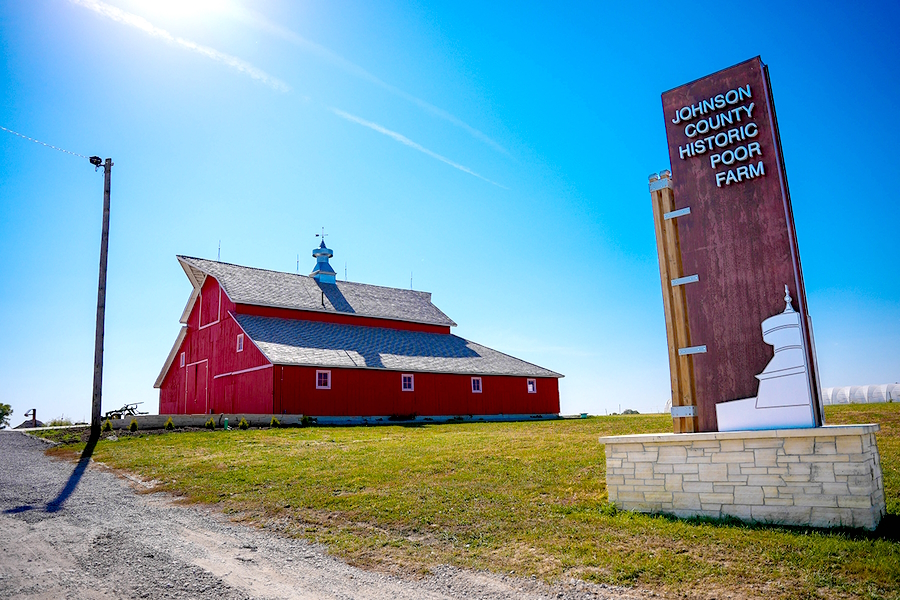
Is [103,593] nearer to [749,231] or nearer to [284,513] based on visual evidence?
[284,513]

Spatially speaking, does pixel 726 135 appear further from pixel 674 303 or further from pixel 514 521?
pixel 514 521

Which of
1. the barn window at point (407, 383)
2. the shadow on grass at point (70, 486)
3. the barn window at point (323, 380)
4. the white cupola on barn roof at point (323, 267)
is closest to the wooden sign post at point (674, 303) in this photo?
the shadow on grass at point (70, 486)

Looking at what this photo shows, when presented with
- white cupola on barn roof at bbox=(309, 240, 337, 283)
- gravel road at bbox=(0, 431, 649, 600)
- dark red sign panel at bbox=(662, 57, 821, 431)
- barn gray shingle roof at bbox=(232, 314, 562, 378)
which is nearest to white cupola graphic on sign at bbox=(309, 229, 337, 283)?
white cupola on barn roof at bbox=(309, 240, 337, 283)

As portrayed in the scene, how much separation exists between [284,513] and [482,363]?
2643 cm

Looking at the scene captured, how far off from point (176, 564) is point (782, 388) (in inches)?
300

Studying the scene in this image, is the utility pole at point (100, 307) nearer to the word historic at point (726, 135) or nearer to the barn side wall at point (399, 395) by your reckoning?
the barn side wall at point (399, 395)

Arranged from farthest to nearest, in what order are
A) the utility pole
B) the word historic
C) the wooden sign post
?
the utility pole, the wooden sign post, the word historic

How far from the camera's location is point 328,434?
2042 centimetres

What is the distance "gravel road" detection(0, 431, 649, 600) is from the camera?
556cm

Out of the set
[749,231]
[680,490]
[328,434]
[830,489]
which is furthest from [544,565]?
[328,434]

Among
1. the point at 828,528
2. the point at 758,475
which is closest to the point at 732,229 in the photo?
the point at 758,475

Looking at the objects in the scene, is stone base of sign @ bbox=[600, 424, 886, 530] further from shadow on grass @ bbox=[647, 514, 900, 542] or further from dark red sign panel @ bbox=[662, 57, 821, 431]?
dark red sign panel @ bbox=[662, 57, 821, 431]

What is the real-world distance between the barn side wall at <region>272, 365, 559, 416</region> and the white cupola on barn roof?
428 inches

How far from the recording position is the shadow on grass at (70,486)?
31.1 feet
